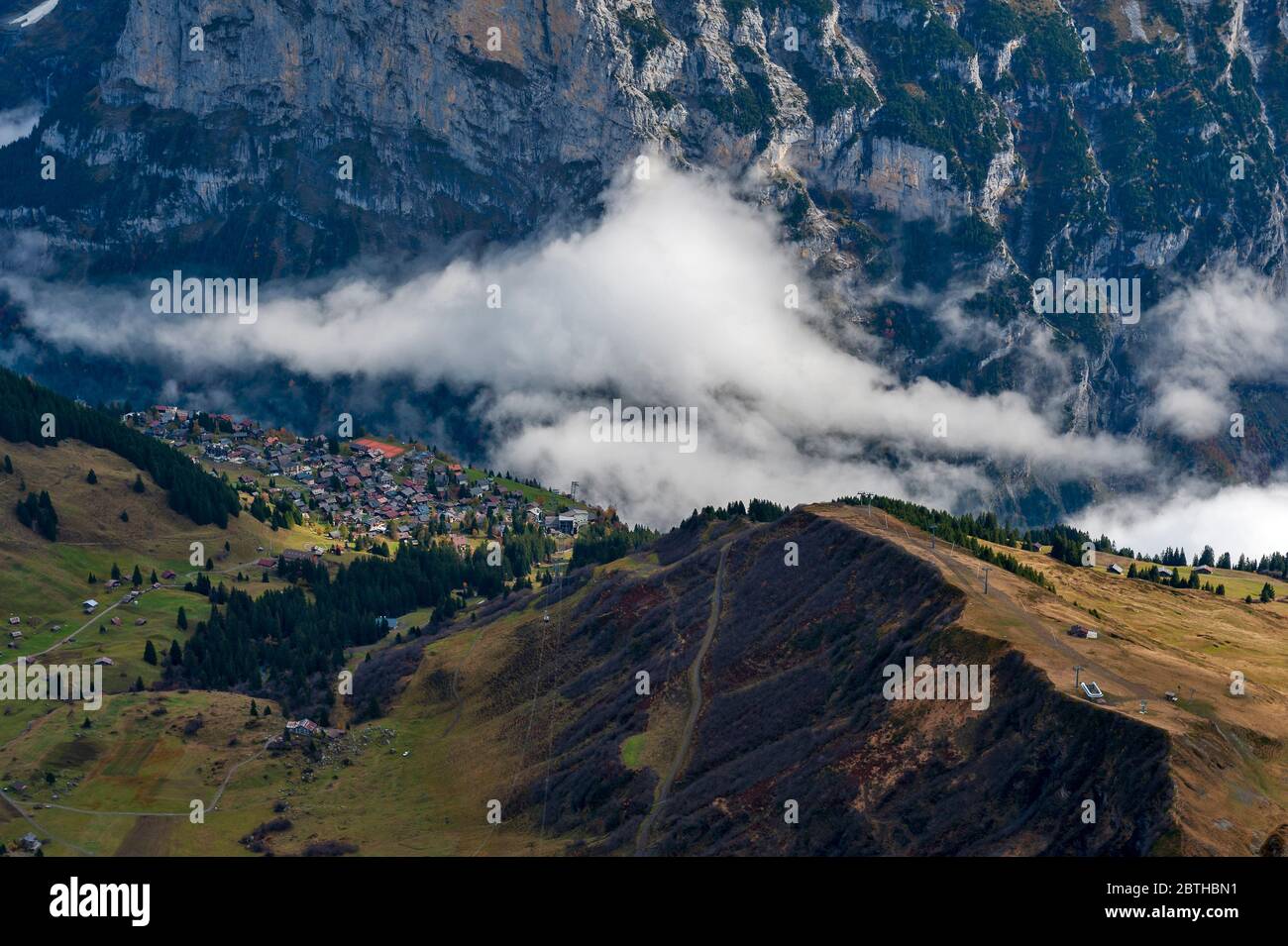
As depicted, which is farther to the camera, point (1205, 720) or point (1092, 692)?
point (1092, 692)

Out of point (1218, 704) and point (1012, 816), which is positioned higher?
point (1218, 704)

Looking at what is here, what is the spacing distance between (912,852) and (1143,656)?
41.2 meters

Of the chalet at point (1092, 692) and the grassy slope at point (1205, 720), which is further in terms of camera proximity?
the chalet at point (1092, 692)

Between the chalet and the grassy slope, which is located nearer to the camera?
the grassy slope

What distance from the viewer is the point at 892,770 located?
185 meters

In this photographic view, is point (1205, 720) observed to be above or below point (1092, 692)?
below

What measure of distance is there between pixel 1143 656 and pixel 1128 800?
37322 millimetres

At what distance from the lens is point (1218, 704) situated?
179125mm
